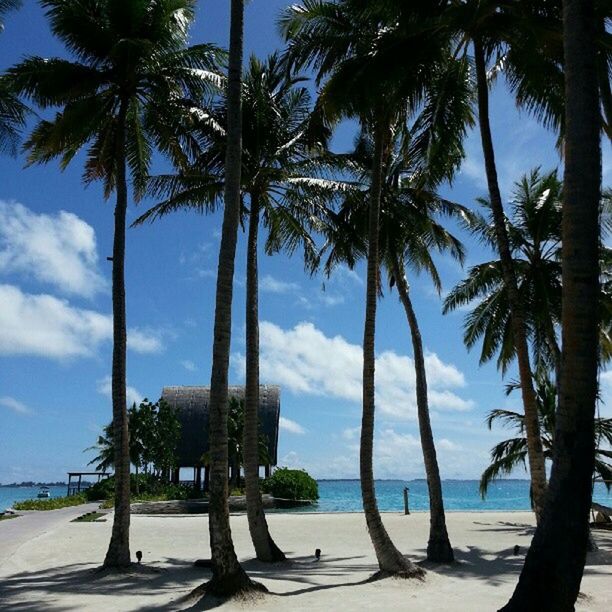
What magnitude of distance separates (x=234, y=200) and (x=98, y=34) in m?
5.55

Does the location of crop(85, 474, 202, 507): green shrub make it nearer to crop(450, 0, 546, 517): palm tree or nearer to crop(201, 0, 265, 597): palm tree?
crop(450, 0, 546, 517): palm tree

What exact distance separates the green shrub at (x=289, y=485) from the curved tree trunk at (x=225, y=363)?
95.5ft

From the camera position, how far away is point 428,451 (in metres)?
15.5

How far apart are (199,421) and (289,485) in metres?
11.1

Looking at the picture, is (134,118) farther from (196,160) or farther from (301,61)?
(301,61)

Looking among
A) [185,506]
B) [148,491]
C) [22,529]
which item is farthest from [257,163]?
[148,491]

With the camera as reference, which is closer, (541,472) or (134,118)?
(541,472)

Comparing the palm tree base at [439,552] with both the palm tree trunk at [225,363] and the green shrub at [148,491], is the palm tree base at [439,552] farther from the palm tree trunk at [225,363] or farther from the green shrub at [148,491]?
the green shrub at [148,491]

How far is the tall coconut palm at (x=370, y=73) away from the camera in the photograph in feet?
40.6

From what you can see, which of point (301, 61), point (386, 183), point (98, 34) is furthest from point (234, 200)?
point (386, 183)

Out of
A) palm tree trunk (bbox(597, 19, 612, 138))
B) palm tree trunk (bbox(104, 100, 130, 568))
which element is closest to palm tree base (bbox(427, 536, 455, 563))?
palm tree trunk (bbox(104, 100, 130, 568))

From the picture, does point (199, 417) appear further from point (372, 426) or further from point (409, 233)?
point (372, 426)

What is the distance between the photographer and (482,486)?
2430 cm

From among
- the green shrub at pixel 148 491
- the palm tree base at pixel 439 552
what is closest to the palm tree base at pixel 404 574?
the palm tree base at pixel 439 552
